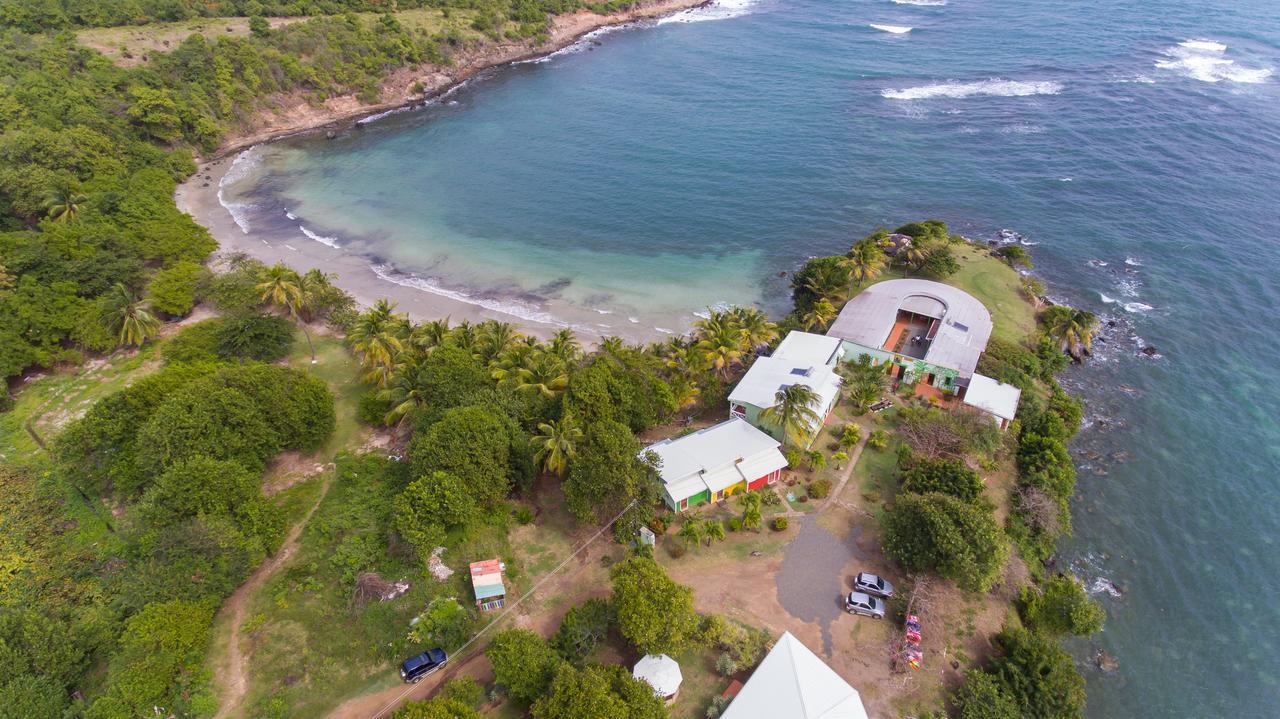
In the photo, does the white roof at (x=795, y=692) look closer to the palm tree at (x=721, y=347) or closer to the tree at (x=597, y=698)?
the tree at (x=597, y=698)

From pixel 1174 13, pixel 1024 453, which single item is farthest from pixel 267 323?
pixel 1174 13

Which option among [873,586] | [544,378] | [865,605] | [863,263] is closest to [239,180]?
[544,378]

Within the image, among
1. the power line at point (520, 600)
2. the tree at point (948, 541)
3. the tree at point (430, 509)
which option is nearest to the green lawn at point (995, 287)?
the tree at point (948, 541)

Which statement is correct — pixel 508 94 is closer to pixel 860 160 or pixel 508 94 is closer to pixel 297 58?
pixel 297 58

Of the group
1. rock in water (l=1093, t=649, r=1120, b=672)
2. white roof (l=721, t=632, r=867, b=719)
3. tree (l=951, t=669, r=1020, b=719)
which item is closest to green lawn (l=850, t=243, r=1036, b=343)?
rock in water (l=1093, t=649, r=1120, b=672)

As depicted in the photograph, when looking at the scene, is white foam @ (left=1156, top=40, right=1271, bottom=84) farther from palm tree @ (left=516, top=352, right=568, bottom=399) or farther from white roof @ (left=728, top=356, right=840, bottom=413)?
palm tree @ (left=516, top=352, right=568, bottom=399)
